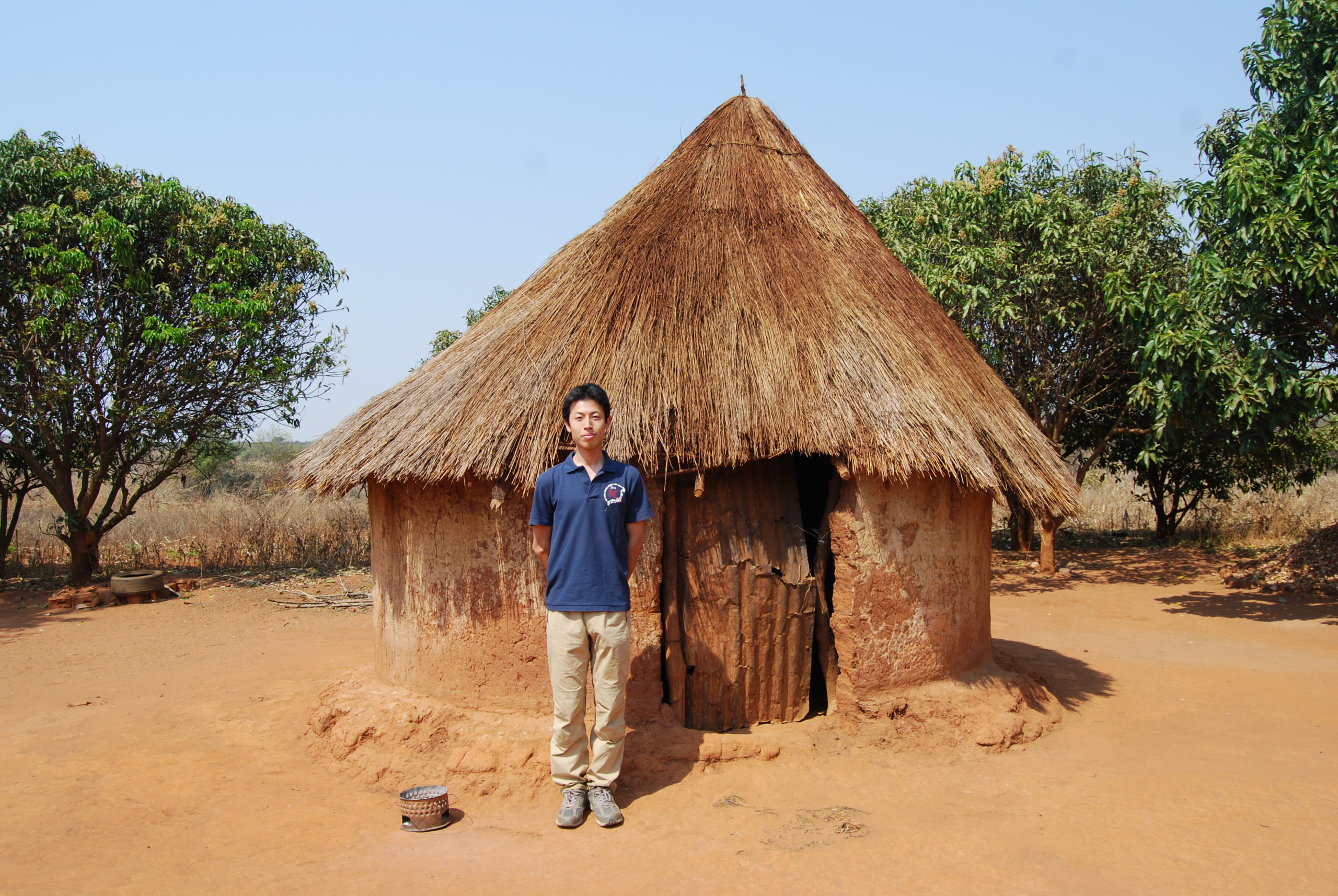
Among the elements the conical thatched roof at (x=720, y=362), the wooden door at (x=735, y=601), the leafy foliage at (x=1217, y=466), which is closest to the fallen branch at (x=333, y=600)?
the conical thatched roof at (x=720, y=362)

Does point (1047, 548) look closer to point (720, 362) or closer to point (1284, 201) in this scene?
point (1284, 201)

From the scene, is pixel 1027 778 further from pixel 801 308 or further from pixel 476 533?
pixel 476 533

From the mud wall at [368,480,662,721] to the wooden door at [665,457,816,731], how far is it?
7.8 inches

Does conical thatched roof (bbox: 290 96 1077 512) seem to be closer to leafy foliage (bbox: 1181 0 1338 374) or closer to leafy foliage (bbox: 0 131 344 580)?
leafy foliage (bbox: 1181 0 1338 374)

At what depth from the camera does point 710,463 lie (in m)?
4.52

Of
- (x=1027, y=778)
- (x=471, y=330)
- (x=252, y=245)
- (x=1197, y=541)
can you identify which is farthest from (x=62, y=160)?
(x=1197, y=541)

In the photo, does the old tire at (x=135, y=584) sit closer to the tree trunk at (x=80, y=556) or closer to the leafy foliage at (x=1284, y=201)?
the tree trunk at (x=80, y=556)

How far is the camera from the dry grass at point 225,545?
1270cm

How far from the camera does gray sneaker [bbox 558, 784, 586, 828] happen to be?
3.86 metres

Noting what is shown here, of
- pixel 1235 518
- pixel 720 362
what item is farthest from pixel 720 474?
pixel 1235 518

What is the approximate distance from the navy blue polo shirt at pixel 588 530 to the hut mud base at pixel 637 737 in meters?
0.94

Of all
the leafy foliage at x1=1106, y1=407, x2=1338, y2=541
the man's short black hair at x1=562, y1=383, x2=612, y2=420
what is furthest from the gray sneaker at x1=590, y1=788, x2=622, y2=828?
the leafy foliage at x1=1106, y1=407, x2=1338, y2=541

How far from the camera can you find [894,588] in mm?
4789

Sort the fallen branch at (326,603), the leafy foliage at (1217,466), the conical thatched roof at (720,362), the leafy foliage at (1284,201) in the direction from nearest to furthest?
the conical thatched roof at (720,362) < the leafy foliage at (1284,201) < the fallen branch at (326,603) < the leafy foliage at (1217,466)
